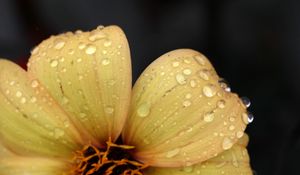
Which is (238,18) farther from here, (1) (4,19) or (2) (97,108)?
(2) (97,108)

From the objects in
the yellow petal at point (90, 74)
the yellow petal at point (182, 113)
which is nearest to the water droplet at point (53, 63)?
the yellow petal at point (90, 74)

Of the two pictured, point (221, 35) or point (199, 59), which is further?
point (221, 35)

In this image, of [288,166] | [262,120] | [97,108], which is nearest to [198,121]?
[97,108]

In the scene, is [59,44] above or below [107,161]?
above

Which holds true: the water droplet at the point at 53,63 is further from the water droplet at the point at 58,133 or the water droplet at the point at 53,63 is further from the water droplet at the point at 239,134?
the water droplet at the point at 239,134

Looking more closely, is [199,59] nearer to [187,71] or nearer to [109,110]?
[187,71]

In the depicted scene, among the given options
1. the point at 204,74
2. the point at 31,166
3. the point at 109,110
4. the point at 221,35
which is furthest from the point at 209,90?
the point at 221,35

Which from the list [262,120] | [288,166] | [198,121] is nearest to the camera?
[198,121]
